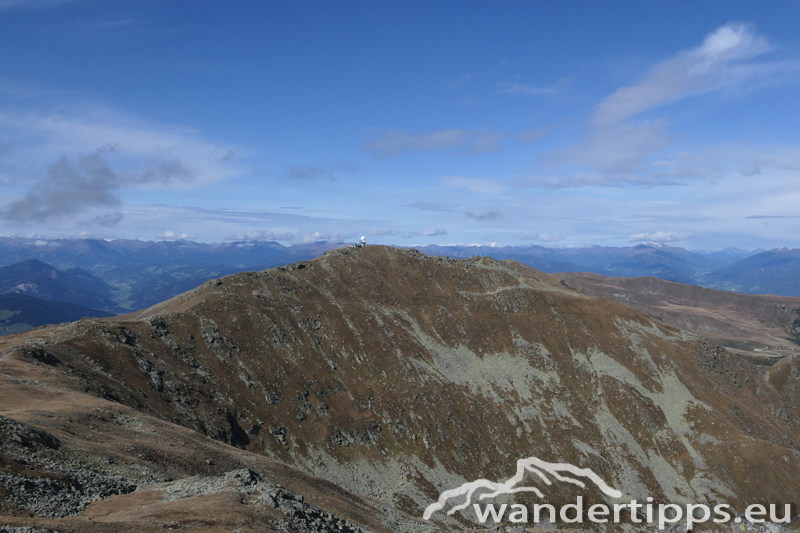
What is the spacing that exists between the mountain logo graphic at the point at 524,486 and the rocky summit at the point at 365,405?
78.6 inches

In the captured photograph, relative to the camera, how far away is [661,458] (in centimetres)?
11344

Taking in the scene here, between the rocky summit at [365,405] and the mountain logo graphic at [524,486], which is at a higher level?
the rocky summit at [365,405]

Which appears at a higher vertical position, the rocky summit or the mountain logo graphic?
the rocky summit

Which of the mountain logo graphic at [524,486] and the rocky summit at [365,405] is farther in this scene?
the mountain logo graphic at [524,486]

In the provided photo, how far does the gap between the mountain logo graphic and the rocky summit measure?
1997 mm

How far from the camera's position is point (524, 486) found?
97.1 m

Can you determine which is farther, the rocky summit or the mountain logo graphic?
the mountain logo graphic

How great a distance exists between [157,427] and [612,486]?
352ft

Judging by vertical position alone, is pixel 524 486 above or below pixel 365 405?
below

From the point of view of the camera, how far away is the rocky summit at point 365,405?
40.1m

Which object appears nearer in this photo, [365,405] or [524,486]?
[524,486]

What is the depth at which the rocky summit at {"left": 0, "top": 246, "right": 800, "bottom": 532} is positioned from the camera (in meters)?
40.1

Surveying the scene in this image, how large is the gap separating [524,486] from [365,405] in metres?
43.7

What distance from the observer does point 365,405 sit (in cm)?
10512
